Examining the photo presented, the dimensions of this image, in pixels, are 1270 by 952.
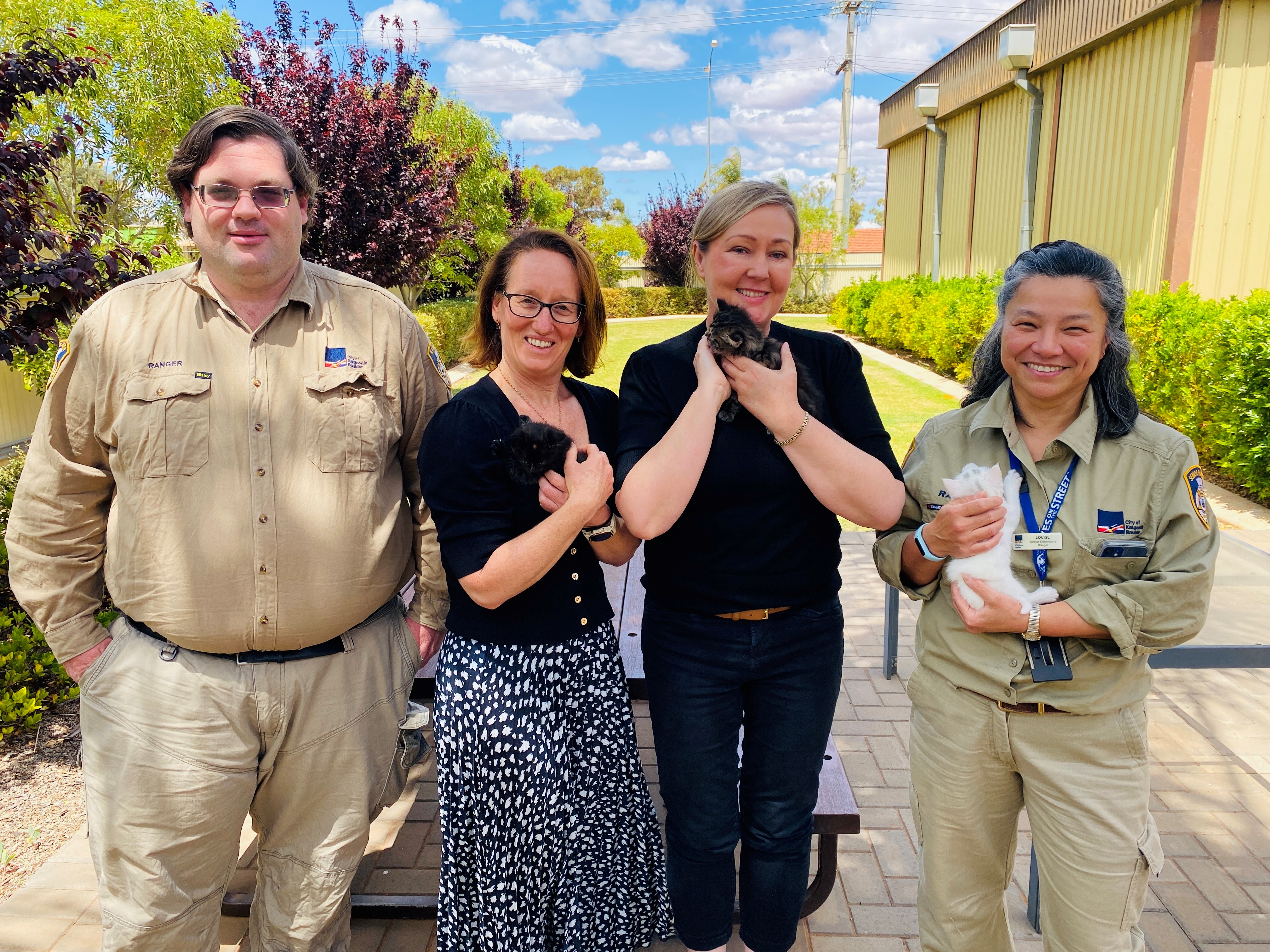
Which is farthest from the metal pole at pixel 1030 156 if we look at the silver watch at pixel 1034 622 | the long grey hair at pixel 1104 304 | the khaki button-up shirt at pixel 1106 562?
the silver watch at pixel 1034 622

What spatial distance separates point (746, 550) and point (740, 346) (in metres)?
0.49

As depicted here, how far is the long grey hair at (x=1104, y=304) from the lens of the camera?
6.35 ft

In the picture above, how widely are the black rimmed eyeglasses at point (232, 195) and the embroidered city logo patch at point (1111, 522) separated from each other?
2.19 metres

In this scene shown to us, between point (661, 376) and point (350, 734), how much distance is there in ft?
4.26

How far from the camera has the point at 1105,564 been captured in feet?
6.34

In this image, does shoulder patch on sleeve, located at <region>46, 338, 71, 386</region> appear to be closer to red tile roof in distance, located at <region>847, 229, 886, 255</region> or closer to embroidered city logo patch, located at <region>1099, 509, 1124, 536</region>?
embroidered city logo patch, located at <region>1099, 509, 1124, 536</region>

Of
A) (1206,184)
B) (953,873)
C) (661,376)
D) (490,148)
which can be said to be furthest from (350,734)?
(490,148)

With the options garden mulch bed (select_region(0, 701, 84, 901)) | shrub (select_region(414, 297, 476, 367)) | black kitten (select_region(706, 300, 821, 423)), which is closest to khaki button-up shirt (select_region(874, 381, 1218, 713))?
black kitten (select_region(706, 300, 821, 423))

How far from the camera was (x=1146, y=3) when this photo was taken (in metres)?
10.3

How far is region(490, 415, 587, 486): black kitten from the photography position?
6.47 feet

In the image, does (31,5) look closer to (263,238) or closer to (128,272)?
(128,272)

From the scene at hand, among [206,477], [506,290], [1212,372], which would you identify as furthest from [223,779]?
[1212,372]

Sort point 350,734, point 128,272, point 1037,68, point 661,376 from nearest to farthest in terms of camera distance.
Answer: point 661,376 → point 350,734 → point 128,272 → point 1037,68

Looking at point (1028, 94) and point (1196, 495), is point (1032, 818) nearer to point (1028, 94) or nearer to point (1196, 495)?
point (1196, 495)
